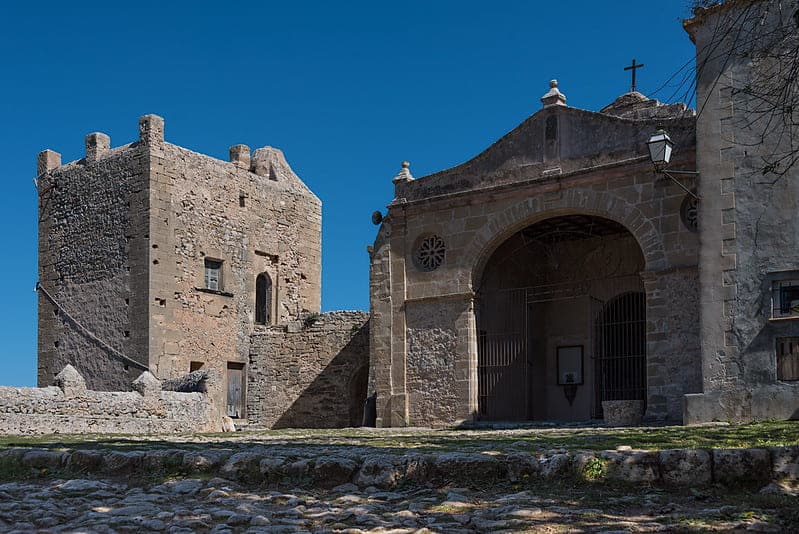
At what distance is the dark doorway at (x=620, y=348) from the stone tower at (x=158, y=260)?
1058cm

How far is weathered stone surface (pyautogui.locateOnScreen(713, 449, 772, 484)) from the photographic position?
6215 millimetres

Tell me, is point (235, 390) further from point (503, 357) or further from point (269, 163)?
point (503, 357)

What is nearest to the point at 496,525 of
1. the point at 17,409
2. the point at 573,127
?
the point at 17,409

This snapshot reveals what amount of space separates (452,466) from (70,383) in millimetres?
12002

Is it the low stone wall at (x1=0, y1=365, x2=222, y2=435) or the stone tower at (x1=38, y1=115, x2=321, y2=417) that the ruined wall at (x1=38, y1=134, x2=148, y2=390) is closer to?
the stone tower at (x1=38, y1=115, x2=321, y2=417)

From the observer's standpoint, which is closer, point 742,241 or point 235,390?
point 742,241

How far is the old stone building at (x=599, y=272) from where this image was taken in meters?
14.6

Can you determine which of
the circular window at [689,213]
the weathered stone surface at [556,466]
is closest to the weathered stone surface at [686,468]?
the weathered stone surface at [556,466]

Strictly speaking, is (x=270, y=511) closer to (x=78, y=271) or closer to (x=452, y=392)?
(x=452, y=392)

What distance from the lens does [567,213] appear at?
60.6 feet

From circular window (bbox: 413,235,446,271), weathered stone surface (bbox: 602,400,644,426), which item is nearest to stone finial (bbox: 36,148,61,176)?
circular window (bbox: 413,235,446,271)

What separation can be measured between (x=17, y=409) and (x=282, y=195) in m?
14.5

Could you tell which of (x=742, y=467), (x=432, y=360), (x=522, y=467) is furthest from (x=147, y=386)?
(x=742, y=467)

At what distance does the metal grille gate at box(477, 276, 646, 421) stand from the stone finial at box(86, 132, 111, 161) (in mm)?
12991
